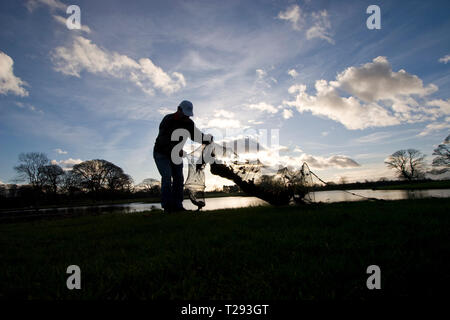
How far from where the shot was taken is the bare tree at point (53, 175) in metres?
54.7

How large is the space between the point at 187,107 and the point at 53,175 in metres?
66.2

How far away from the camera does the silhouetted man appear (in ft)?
23.1

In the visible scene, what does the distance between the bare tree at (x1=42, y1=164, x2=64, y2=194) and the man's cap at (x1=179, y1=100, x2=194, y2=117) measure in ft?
211

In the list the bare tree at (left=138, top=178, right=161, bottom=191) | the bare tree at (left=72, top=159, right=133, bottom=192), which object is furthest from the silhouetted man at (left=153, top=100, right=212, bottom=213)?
the bare tree at (left=72, top=159, right=133, bottom=192)

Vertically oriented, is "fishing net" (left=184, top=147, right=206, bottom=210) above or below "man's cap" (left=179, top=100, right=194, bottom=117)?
below

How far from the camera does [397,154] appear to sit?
2301 inches

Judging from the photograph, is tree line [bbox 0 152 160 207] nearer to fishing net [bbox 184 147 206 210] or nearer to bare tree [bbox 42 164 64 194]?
bare tree [bbox 42 164 64 194]

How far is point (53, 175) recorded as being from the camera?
56.5 m

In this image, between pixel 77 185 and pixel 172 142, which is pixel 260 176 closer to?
pixel 172 142

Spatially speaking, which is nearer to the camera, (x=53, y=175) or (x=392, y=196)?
(x=392, y=196)

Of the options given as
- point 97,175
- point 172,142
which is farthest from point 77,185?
point 172,142
